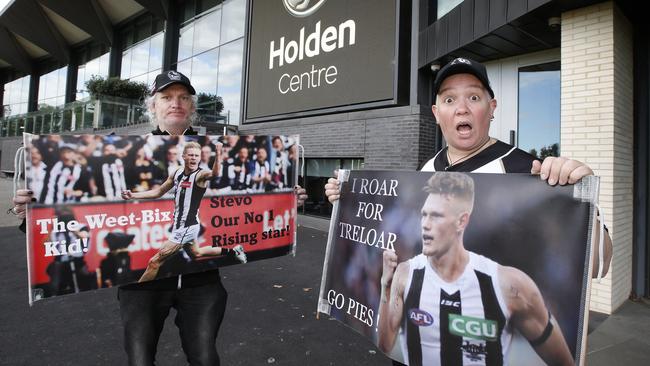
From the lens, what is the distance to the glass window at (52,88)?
96.0 ft

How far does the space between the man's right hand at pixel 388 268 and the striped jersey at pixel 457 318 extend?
4.3 inches

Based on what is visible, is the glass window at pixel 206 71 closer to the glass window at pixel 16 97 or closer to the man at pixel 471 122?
the man at pixel 471 122

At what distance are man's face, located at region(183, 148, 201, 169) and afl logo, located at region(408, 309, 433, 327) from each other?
1.35 m

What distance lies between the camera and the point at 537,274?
1368 mm

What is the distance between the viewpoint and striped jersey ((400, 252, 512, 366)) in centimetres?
140

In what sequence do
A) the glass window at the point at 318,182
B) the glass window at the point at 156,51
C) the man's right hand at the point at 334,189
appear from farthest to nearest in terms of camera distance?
1. the glass window at the point at 156,51
2. the glass window at the point at 318,182
3. the man's right hand at the point at 334,189

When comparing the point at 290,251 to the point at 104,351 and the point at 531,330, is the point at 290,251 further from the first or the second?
the point at 104,351

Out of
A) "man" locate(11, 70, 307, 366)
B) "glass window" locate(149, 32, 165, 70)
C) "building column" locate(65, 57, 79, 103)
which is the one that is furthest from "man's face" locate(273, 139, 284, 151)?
"building column" locate(65, 57, 79, 103)

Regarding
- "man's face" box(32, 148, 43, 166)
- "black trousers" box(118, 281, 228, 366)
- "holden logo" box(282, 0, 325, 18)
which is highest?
"holden logo" box(282, 0, 325, 18)

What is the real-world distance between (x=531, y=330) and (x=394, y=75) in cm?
690

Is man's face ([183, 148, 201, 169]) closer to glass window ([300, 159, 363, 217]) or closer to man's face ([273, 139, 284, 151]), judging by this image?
man's face ([273, 139, 284, 151])

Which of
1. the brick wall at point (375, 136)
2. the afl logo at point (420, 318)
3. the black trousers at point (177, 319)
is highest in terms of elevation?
the brick wall at point (375, 136)

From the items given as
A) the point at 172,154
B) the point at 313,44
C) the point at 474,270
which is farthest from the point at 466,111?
the point at 313,44

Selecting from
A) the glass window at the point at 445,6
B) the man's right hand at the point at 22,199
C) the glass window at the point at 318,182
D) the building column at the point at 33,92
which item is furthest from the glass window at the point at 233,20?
the building column at the point at 33,92
